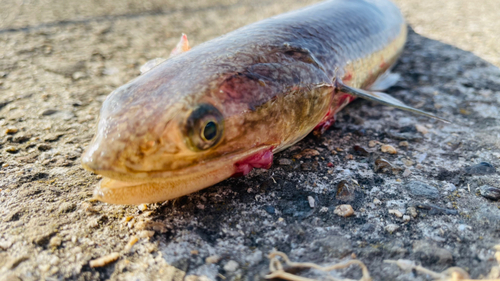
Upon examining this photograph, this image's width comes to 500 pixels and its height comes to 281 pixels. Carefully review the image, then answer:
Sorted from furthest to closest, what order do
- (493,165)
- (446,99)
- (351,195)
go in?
(446,99) < (493,165) < (351,195)

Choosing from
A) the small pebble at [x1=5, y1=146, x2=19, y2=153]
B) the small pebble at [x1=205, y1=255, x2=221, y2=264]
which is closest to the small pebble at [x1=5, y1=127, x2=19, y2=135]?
the small pebble at [x1=5, y1=146, x2=19, y2=153]

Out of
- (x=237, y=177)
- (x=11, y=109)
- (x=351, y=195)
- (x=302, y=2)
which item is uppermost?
(x=302, y=2)

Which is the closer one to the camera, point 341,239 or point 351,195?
point 341,239

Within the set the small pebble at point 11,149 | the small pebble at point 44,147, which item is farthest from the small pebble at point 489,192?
the small pebble at point 11,149

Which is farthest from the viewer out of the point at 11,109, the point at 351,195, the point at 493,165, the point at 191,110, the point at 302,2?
the point at 302,2

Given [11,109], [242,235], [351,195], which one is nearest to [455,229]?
[351,195]

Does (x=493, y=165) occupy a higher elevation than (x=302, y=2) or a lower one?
lower

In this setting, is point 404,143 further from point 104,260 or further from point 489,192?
point 104,260

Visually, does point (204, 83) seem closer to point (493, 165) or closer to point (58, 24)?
point (493, 165)
